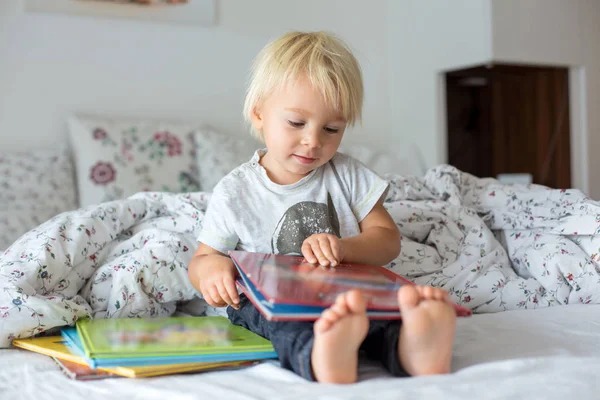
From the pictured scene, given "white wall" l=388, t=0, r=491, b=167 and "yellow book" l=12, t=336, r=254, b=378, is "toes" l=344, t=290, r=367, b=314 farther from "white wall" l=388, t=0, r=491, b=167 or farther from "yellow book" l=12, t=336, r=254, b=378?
"white wall" l=388, t=0, r=491, b=167

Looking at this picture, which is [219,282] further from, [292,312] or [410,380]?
[410,380]

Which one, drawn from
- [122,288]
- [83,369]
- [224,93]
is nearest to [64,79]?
[224,93]

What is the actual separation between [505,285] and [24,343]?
856 mm

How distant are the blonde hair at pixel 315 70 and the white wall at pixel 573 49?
164 cm

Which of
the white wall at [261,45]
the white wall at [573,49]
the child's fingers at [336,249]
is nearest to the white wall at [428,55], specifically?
the white wall at [261,45]

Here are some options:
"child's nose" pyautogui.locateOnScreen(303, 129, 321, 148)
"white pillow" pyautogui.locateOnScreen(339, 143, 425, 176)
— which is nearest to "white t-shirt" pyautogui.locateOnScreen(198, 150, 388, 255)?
"child's nose" pyautogui.locateOnScreen(303, 129, 321, 148)

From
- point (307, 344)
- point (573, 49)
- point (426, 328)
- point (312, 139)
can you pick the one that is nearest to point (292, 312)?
point (307, 344)

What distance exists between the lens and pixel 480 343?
3.23 feet

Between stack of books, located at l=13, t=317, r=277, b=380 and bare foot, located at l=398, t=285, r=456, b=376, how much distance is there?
0.68ft

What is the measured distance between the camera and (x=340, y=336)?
30.8 inches

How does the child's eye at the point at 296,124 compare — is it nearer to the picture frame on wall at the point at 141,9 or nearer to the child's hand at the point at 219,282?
the child's hand at the point at 219,282

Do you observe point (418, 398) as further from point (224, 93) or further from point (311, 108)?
point (224, 93)

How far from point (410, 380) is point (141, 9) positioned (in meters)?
2.13

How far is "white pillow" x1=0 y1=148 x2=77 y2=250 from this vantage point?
203 cm
